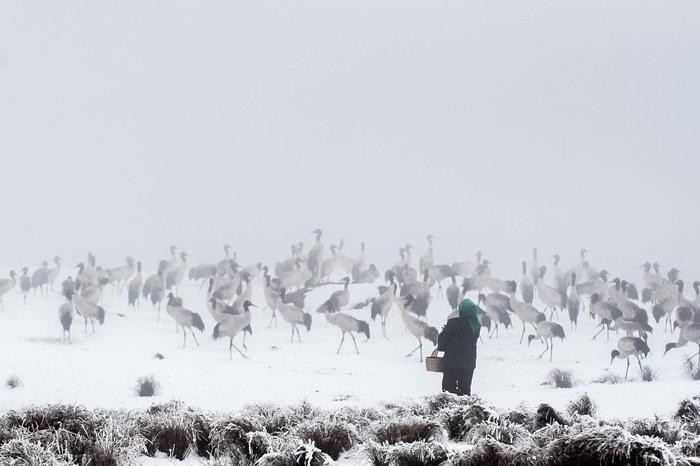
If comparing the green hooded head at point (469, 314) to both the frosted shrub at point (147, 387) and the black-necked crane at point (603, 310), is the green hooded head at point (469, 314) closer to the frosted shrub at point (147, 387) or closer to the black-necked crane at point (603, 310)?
the frosted shrub at point (147, 387)

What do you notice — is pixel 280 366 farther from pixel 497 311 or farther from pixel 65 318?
pixel 497 311

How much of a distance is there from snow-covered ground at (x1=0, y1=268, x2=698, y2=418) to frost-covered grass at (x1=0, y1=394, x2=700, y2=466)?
11.5 feet

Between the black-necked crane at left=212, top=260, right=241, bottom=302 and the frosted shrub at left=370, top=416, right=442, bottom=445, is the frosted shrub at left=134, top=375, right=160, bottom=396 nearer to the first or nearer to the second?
Answer: the frosted shrub at left=370, top=416, right=442, bottom=445

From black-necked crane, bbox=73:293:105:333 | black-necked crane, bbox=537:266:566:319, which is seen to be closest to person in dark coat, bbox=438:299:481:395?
black-necked crane, bbox=73:293:105:333

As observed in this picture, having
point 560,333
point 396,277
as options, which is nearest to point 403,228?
point 396,277

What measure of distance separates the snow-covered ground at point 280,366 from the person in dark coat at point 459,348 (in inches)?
67.9

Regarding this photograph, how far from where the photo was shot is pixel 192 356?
2275 cm

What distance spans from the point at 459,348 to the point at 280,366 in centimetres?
821

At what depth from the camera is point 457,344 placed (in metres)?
14.5

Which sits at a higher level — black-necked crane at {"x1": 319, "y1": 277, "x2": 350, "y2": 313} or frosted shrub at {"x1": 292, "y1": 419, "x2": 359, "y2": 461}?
frosted shrub at {"x1": 292, "y1": 419, "x2": 359, "y2": 461}

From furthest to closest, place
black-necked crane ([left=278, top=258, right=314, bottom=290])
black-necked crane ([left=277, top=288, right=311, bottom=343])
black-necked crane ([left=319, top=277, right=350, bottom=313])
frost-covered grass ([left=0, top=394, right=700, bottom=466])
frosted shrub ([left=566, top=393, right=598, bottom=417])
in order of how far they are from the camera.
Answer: black-necked crane ([left=278, top=258, right=314, bottom=290])
black-necked crane ([left=319, top=277, right=350, bottom=313])
black-necked crane ([left=277, top=288, right=311, bottom=343])
frosted shrub ([left=566, top=393, right=598, bottom=417])
frost-covered grass ([left=0, top=394, right=700, bottom=466])

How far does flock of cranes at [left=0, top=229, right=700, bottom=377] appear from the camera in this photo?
2523cm

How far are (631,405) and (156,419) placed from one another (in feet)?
28.1

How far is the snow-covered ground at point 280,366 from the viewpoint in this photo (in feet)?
53.0
